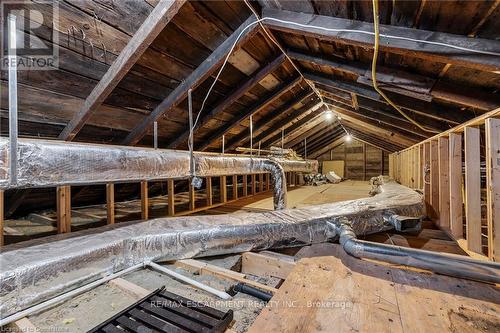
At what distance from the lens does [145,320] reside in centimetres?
89

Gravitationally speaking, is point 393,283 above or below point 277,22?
below

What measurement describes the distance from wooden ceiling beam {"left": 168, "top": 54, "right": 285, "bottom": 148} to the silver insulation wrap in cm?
144

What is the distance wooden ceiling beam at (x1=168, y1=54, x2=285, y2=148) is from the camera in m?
2.31

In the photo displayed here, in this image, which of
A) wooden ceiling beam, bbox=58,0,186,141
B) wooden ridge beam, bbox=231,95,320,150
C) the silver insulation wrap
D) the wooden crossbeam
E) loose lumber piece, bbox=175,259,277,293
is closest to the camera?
the silver insulation wrap

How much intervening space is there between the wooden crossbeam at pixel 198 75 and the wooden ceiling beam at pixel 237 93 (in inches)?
24.3

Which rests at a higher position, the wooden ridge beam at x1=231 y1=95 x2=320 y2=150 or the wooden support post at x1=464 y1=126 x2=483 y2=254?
the wooden ridge beam at x1=231 y1=95 x2=320 y2=150

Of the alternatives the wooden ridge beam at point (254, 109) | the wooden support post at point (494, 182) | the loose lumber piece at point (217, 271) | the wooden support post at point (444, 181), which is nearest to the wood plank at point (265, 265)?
the loose lumber piece at point (217, 271)

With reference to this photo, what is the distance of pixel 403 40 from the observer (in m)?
1.17

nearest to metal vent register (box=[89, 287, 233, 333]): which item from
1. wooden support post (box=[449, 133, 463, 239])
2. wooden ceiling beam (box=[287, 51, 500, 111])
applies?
wooden ceiling beam (box=[287, 51, 500, 111])

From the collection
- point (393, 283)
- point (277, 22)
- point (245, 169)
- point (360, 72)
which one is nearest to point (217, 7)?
point (277, 22)

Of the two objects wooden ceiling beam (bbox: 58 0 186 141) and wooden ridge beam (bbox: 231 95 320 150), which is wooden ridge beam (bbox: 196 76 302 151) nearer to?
wooden ridge beam (bbox: 231 95 320 150)

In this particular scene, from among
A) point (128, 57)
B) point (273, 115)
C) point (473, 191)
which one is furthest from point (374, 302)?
point (273, 115)

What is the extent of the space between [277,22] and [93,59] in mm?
1281

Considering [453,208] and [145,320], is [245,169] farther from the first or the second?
[453,208]
